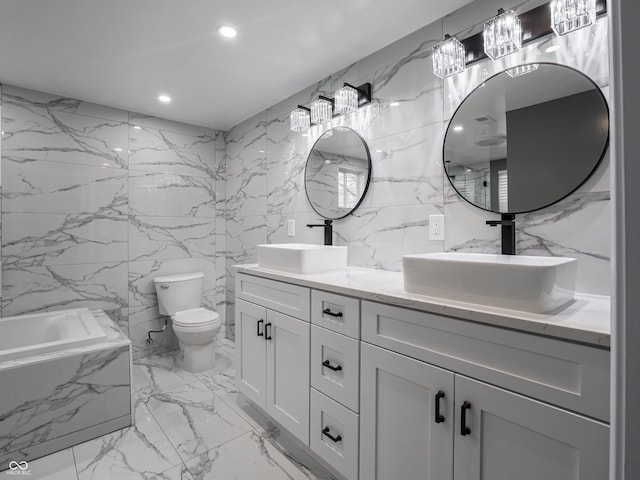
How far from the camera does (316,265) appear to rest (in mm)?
1858

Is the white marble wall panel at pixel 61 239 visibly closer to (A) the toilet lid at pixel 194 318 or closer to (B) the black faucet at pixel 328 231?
(A) the toilet lid at pixel 194 318

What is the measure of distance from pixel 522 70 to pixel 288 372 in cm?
184

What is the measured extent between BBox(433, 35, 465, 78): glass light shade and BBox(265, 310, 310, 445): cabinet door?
141 centimetres

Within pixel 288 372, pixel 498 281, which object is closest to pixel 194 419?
pixel 288 372

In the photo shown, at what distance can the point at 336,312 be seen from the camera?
1478 millimetres

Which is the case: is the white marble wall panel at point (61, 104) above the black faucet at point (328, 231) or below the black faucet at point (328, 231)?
above

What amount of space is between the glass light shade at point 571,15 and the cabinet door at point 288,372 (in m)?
1.62

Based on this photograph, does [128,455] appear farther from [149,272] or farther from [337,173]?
[337,173]

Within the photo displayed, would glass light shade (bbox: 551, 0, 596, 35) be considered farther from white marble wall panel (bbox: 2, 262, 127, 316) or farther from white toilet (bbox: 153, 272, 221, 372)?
white marble wall panel (bbox: 2, 262, 127, 316)

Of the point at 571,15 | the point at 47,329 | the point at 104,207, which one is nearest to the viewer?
the point at 571,15

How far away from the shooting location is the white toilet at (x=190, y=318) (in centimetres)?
271

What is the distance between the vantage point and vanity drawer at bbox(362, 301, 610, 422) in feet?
2.64

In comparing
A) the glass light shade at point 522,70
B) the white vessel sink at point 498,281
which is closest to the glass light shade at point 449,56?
the glass light shade at point 522,70

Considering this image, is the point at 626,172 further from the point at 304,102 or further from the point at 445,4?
the point at 304,102
